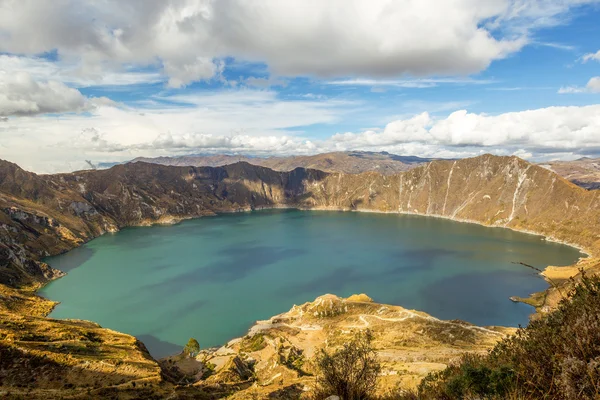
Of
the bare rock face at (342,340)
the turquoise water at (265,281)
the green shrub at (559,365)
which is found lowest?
the turquoise water at (265,281)

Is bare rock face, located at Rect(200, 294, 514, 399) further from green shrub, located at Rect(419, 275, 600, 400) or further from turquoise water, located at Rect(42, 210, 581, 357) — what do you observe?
green shrub, located at Rect(419, 275, 600, 400)

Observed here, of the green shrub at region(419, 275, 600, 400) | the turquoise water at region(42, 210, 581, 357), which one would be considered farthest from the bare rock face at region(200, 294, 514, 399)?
the green shrub at region(419, 275, 600, 400)

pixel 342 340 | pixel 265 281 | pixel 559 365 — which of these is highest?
pixel 559 365

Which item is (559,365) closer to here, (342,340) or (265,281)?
(342,340)

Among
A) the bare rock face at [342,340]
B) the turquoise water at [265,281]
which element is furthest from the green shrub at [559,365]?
the turquoise water at [265,281]

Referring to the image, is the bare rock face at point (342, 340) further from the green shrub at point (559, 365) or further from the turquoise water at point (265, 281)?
the green shrub at point (559, 365)

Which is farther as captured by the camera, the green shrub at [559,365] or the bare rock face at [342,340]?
the bare rock face at [342,340]

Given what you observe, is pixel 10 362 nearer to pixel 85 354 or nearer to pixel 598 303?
pixel 85 354

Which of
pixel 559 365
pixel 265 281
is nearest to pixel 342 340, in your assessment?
pixel 559 365
